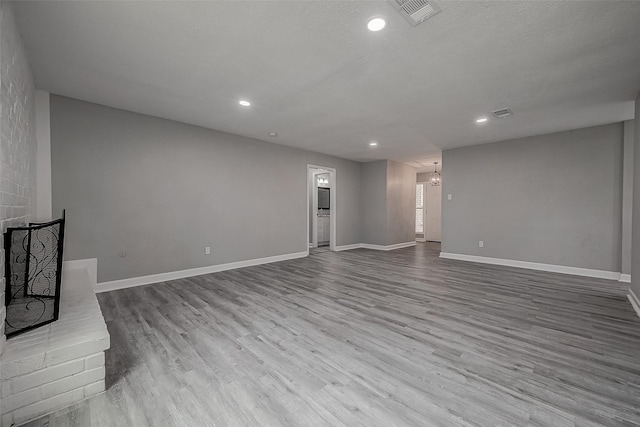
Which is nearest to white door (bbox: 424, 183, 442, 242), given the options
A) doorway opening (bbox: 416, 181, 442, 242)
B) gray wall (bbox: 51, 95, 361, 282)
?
doorway opening (bbox: 416, 181, 442, 242)

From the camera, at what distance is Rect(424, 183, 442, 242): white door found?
9.60 m

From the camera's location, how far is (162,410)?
151 cm

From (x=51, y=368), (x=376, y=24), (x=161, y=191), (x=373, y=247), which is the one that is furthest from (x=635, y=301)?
→ (x=161, y=191)

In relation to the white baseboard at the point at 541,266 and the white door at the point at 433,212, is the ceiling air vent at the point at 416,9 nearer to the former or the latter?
the white baseboard at the point at 541,266

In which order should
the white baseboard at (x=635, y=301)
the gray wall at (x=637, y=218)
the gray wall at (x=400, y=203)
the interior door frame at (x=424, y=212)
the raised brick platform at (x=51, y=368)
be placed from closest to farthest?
1. the raised brick platform at (x=51, y=368)
2. the white baseboard at (x=635, y=301)
3. the gray wall at (x=637, y=218)
4. the gray wall at (x=400, y=203)
5. the interior door frame at (x=424, y=212)

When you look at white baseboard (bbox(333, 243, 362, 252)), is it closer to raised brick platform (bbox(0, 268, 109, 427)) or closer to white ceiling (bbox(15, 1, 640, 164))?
white ceiling (bbox(15, 1, 640, 164))

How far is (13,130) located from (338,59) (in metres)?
2.67

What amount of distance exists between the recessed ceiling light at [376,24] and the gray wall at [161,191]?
3.54 meters

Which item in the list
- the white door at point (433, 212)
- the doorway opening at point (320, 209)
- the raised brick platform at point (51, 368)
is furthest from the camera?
the white door at point (433, 212)

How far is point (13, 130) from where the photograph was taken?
2.01 meters

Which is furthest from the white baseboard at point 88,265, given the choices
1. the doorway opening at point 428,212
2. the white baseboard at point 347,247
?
the doorway opening at point 428,212

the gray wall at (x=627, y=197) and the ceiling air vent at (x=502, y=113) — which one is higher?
the ceiling air vent at (x=502, y=113)

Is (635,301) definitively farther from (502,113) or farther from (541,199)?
(502,113)

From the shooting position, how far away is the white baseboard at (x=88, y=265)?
344cm
